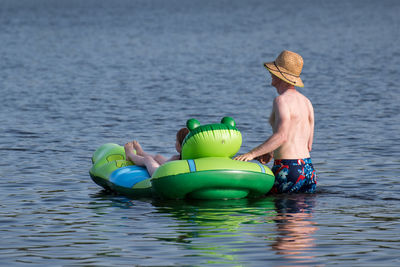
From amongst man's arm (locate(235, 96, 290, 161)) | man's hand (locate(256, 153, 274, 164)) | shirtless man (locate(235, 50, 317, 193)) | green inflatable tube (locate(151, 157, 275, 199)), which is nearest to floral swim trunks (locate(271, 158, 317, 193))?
shirtless man (locate(235, 50, 317, 193))

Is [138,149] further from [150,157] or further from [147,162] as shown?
[147,162]

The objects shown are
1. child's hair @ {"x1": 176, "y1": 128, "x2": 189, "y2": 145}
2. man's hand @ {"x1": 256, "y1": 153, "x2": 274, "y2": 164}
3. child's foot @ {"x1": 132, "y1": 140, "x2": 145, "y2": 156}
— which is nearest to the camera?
man's hand @ {"x1": 256, "y1": 153, "x2": 274, "y2": 164}

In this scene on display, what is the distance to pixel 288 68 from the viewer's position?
9961 millimetres

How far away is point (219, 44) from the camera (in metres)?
48.2

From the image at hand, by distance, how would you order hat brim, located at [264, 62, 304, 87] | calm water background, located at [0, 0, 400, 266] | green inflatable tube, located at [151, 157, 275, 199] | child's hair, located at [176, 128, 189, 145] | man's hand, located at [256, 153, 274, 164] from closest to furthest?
calm water background, located at [0, 0, 400, 266] → green inflatable tube, located at [151, 157, 275, 199] → hat brim, located at [264, 62, 304, 87] → man's hand, located at [256, 153, 274, 164] → child's hair, located at [176, 128, 189, 145]

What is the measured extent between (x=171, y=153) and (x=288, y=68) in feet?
15.7

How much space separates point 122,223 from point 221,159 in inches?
56.1

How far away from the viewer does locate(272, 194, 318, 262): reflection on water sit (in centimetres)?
768

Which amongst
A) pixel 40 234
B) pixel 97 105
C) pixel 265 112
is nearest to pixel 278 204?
pixel 40 234

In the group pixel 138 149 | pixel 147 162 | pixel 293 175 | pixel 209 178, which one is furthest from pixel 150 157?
pixel 293 175

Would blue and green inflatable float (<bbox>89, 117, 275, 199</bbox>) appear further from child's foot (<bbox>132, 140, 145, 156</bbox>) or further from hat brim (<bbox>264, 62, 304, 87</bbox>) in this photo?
child's foot (<bbox>132, 140, 145, 156</bbox>)

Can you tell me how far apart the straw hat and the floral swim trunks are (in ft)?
2.95

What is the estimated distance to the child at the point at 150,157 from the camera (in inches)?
412

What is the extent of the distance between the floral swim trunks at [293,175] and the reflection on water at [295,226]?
13 cm
